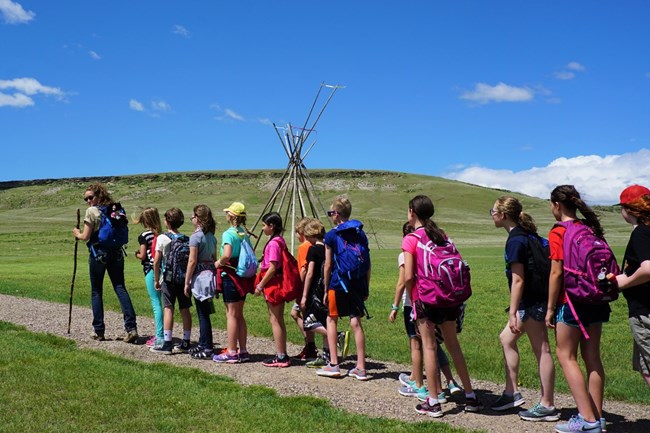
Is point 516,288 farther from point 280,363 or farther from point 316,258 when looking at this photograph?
point 280,363

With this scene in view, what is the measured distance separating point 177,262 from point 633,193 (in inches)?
233

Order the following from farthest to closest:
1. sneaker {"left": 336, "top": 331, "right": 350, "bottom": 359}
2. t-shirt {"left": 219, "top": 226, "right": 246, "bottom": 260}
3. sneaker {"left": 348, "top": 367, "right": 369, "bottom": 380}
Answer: t-shirt {"left": 219, "top": 226, "right": 246, "bottom": 260}, sneaker {"left": 336, "top": 331, "right": 350, "bottom": 359}, sneaker {"left": 348, "top": 367, "right": 369, "bottom": 380}

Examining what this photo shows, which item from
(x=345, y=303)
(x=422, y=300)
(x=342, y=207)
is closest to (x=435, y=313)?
(x=422, y=300)

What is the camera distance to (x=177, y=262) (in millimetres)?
9016

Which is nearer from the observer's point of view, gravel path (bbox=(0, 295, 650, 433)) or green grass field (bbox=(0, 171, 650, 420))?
gravel path (bbox=(0, 295, 650, 433))

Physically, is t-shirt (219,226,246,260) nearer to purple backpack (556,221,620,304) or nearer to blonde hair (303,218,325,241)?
blonde hair (303,218,325,241)

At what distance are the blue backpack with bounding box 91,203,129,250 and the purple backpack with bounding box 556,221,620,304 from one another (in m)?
6.45

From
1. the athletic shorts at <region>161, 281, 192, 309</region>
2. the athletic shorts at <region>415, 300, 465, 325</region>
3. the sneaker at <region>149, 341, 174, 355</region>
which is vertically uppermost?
the athletic shorts at <region>415, 300, 465, 325</region>

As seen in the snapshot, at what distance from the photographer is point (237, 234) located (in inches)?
332

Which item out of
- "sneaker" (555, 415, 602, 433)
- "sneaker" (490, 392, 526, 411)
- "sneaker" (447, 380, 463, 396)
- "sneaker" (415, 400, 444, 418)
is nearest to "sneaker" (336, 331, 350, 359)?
"sneaker" (447, 380, 463, 396)

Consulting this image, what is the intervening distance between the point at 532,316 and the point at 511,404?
937mm

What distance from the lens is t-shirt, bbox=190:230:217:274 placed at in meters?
8.66

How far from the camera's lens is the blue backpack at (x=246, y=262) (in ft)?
27.5

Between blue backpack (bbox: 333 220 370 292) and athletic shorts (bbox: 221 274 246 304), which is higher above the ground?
blue backpack (bbox: 333 220 370 292)
